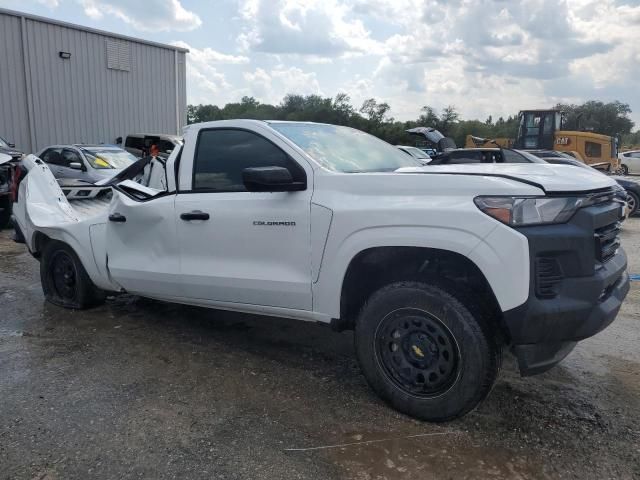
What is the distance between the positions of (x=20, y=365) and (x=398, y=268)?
2875mm

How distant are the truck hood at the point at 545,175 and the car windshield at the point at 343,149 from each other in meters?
0.58

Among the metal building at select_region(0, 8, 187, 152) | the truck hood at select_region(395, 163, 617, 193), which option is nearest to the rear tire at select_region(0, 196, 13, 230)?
the metal building at select_region(0, 8, 187, 152)

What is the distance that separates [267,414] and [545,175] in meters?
2.12

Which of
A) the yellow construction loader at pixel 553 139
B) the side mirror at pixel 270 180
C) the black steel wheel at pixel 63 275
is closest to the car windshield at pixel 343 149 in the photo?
the side mirror at pixel 270 180

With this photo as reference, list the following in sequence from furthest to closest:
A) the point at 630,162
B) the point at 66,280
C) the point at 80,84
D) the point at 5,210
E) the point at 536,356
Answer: the point at 630,162
the point at 80,84
the point at 5,210
the point at 66,280
the point at 536,356

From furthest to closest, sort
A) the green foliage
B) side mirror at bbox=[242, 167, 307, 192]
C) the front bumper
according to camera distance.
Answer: the green foliage, side mirror at bbox=[242, 167, 307, 192], the front bumper

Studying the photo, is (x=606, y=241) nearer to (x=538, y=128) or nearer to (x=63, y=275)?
(x=63, y=275)

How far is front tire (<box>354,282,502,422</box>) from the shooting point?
9.52ft

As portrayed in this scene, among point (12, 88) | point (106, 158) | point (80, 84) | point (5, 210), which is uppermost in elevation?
point (80, 84)

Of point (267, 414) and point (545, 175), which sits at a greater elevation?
point (545, 175)

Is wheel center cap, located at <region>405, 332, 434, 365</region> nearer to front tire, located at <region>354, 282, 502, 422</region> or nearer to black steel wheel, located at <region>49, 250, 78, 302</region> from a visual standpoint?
front tire, located at <region>354, 282, 502, 422</region>

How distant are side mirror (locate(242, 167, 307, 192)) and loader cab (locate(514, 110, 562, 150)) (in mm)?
20872

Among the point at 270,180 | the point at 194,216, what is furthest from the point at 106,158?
the point at 270,180

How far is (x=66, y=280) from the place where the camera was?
5273 millimetres
